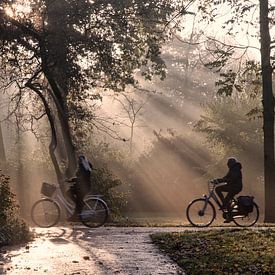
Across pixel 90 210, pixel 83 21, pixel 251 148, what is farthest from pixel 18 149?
pixel 90 210

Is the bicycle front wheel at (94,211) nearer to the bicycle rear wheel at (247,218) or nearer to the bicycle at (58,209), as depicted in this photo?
Result: the bicycle at (58,209)

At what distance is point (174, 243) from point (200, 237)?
80cm

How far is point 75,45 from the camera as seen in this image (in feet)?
60.2

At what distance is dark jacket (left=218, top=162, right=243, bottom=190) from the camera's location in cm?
1436

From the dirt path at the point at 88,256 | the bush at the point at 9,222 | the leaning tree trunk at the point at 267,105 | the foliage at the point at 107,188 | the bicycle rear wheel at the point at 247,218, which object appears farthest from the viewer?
the foliage at the point at 107,188

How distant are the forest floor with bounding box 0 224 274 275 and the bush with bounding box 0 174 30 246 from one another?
0.27 meters

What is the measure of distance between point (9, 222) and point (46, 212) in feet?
10.6

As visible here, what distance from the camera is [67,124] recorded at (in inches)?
839

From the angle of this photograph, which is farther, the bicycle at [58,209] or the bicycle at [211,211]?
the bicycle at [211,211]

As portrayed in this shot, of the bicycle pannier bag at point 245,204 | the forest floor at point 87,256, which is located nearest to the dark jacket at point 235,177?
the bicycle pannier bag at point 245,204

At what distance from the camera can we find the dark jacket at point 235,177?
14.4 m

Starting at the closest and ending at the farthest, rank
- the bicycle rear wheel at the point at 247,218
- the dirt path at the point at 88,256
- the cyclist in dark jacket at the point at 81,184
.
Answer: the dirt path at the point at 88,256
the cyclist in dark jacket at the point at 81,184
the bicycle rear wheel at the point at 247,218

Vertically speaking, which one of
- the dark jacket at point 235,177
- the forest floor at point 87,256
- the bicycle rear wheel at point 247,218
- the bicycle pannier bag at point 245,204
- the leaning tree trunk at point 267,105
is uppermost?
the leaning tree trunk at point 267,105

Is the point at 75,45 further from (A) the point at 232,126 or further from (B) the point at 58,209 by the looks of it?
(A) the point at 232,126
